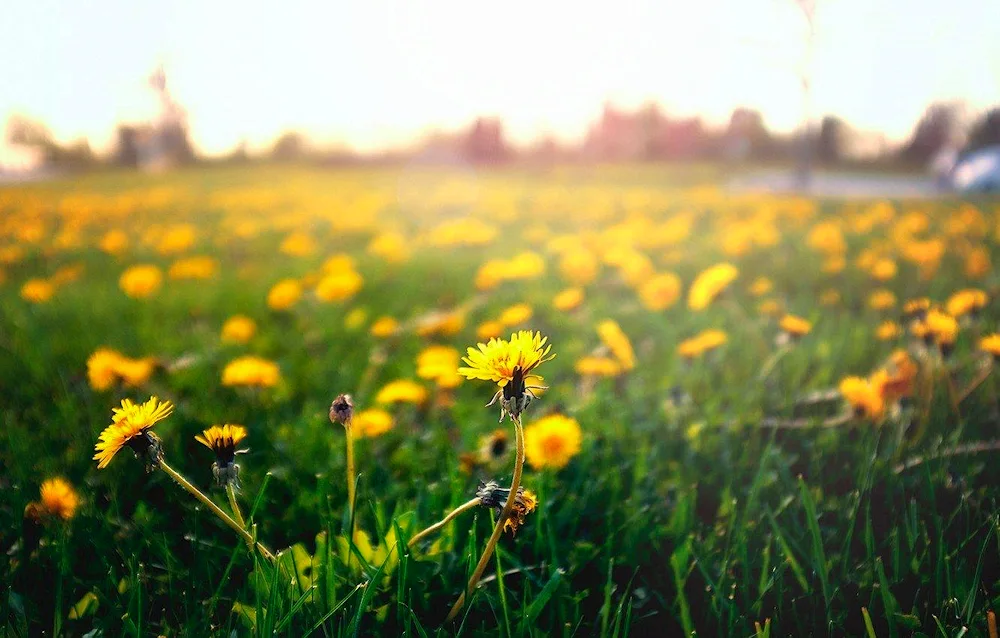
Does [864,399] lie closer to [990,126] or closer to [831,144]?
[990,126]

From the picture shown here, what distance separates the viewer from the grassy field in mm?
918

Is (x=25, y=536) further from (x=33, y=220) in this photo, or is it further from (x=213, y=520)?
(x=33, y=220)

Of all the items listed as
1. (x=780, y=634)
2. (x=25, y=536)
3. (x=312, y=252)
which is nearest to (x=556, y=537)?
(x=780, y=634)

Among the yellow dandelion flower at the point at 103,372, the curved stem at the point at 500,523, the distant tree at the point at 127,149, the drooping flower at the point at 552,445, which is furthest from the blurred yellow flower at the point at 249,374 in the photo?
the distant tree at the point at 127,149

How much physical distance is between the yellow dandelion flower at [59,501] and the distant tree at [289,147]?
22.9 m

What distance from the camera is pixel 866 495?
3.90 ft

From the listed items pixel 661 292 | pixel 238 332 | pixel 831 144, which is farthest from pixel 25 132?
pixel 831 144

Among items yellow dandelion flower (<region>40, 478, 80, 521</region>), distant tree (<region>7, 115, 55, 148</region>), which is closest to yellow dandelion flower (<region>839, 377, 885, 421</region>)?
yellow dandelion flower (<region>40, 478, 80, 521</region>)

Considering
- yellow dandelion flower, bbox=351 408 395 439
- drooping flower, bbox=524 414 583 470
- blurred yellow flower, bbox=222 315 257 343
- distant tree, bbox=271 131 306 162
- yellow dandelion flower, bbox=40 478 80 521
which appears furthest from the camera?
distant tree, bbox=271 131 306 162

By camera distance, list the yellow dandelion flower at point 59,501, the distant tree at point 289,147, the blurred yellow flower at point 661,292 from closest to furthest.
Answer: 1. the yellow dandelion flower at point 59,501
2. the blurred yellow flower at point 661,292
3. the distant tree at point 289,147

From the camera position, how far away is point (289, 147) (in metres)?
22.8

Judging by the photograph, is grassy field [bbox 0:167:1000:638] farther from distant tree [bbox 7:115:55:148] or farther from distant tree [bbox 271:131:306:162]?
distant tree [bbox 271:131:306:162]

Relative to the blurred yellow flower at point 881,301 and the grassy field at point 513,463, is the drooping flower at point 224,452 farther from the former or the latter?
the blurred yellow flower at point 881,301

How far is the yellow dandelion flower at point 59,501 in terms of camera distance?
108 centimetres
